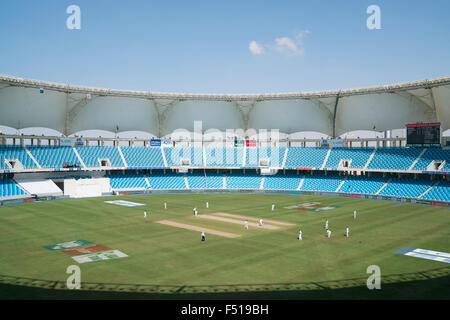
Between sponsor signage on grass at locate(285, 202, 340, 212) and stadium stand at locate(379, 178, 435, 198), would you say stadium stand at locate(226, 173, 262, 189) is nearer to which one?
sponsor signage on grass at locate(285, 202, 340, 212)

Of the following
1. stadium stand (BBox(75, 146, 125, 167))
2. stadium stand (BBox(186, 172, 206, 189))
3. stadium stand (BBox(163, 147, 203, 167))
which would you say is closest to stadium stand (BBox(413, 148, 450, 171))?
stadium stand (BBox(186, 172, 206, 189))

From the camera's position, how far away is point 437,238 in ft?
104

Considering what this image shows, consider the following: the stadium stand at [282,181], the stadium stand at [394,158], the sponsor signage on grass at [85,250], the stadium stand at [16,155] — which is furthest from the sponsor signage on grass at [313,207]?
the stadium stand at [16,155]

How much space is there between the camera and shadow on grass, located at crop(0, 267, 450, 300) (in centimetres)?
1858

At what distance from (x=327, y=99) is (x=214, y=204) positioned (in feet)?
123

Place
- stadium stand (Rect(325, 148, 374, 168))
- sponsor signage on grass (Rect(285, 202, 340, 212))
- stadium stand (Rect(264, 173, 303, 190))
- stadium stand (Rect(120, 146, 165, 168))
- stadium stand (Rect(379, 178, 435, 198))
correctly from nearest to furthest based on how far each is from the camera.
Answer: sponsor signage on grass (Rect(285, 202, 340, 212)) < stadium stand (Rect(379, 178, 435, 198)) < stadium stand (Rect(325, 148, 374, 168)) < stadium stand (Rect(264, 173, 303, 190)) < stadium stand (Rect(120, 146, 165, 168))

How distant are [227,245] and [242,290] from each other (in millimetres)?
10260

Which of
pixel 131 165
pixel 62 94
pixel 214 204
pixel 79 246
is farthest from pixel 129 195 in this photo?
pixel 79 246

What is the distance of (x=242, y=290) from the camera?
768 inches

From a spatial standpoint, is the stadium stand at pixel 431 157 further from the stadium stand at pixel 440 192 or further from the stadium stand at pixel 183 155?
the stadium stand at pixel 183 155

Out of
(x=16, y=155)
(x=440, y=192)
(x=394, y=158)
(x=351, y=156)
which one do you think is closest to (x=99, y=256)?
(x=16, y=155)

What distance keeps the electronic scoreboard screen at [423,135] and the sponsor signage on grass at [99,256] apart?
54.0 m

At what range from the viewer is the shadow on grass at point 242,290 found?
1858cm

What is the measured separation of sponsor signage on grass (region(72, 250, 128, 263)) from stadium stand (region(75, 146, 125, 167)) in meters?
45.7
